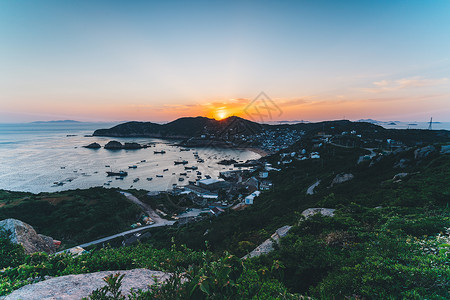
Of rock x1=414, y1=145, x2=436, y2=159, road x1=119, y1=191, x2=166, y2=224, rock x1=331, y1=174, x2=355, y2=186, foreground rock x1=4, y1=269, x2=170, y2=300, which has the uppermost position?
rock x1=414, y1=145, x2=436, y2=159

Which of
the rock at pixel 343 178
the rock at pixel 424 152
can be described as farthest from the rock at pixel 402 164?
the rock at pixel 343 178

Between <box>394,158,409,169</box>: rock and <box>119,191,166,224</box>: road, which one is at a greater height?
<box>394,158,409,169</box>: rock

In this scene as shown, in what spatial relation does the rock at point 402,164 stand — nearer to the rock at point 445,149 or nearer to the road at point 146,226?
the rock at point 445,149

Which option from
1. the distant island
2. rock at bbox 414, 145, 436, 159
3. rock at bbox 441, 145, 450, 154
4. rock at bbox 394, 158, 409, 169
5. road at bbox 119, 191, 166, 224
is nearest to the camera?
rock at bbox 441, 145, 450, 154

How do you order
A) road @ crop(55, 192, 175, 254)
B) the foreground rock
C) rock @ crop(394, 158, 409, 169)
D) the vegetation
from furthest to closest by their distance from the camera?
the vegetation < road @ crop(55, 192, 175, 254) < rock @ crop(394, 158, 409, 169) < the foreground rock

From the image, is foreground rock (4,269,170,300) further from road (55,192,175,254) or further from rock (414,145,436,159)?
rock (414,145,436,159)

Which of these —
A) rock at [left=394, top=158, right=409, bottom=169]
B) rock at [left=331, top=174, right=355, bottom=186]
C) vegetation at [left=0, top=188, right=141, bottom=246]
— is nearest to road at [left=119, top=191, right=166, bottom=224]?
vegetation at [left=0, top=188, right=141, bottom=246]

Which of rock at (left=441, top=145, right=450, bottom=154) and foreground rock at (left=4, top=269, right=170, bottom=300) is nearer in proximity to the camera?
foreground rock at (left=4, top=269, right=170, bottom=300)

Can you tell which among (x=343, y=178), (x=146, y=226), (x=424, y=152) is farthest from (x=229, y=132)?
(x=424, y=152)

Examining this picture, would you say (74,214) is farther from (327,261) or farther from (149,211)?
(327,261)
